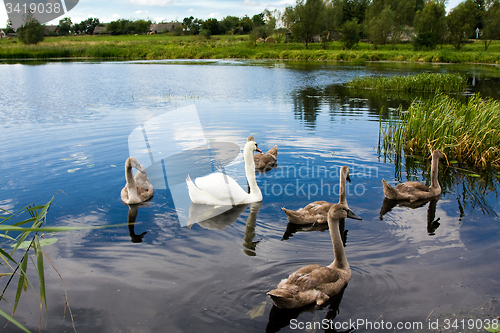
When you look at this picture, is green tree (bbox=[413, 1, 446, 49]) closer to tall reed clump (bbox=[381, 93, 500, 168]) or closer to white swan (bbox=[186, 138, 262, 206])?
tall reed clump (bbox=[381, 93, 500, 168])

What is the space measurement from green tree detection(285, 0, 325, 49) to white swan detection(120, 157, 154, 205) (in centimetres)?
8319

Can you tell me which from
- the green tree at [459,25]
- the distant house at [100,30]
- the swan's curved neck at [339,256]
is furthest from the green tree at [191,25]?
the swan's curved neck at [339,256]

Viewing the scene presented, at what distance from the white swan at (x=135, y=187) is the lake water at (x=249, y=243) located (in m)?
0.23

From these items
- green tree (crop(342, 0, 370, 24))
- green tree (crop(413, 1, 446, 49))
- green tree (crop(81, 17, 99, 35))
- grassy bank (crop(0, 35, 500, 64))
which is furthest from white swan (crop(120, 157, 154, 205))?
green tree (crop(81, 17, 99, 35))

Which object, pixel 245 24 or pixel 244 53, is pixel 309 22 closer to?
pixel 244 53

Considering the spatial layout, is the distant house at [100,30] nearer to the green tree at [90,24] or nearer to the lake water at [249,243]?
the green tree at [90,24]

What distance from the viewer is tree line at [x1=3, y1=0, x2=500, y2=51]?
7206 centimetres

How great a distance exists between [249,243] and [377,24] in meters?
82.4

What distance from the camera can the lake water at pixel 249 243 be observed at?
14.7ft

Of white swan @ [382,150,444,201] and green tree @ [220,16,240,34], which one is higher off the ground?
green tree @ [220,16,240,34]

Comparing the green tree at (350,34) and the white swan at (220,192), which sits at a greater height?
the green tree at (350,34)

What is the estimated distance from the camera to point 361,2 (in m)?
114

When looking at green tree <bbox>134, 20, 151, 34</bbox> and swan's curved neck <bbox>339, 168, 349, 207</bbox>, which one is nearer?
swan's curved neck <bbox>339, 168, 349, 207</bbox>

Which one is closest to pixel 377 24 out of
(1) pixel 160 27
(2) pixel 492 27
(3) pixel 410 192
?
(2) pixel 492 27
